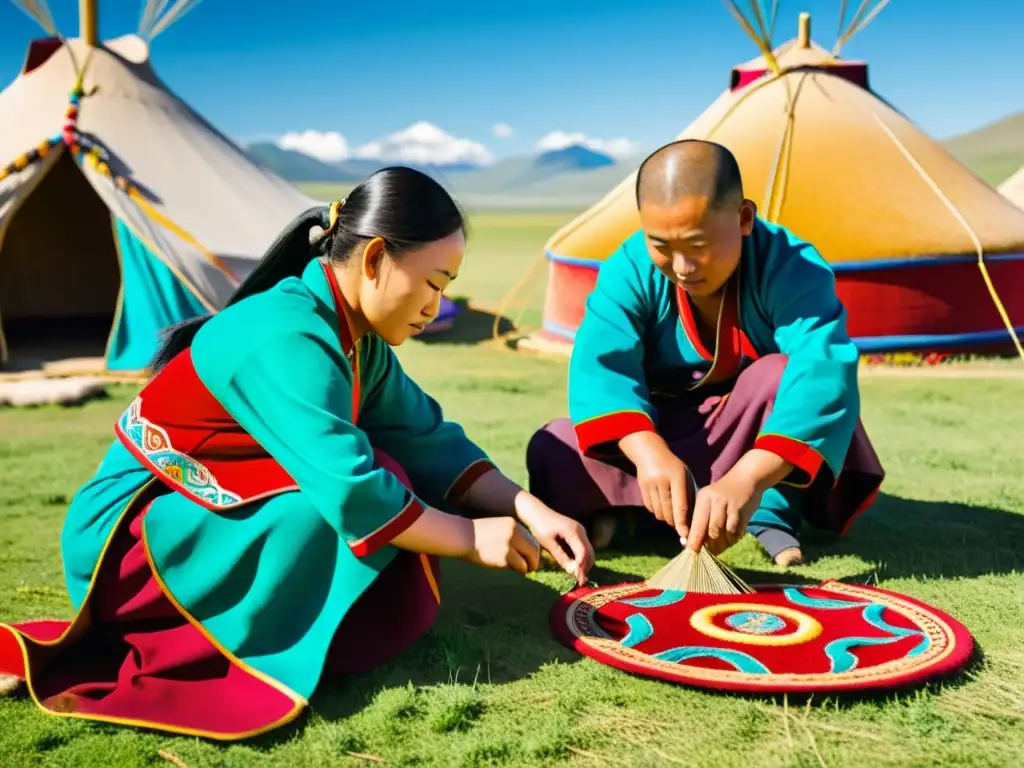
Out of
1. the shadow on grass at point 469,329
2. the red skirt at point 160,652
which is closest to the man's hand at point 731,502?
the red skirt at point 160,652

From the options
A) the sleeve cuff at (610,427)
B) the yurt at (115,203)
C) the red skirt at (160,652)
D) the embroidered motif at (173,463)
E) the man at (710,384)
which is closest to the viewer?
the red skirt at (160,652)

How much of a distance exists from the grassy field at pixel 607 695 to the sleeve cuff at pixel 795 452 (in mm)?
359

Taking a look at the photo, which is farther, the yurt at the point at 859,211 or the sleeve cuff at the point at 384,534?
the yurt at the point at 859,211

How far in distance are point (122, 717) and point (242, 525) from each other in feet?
1.31

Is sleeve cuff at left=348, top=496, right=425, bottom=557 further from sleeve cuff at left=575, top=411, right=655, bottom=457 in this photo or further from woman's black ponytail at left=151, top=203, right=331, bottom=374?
sleeve cuff at left=575, top=411, right=655, bottom=457

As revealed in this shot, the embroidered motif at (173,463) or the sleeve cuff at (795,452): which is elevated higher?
the sleeve cuff at (795,452)

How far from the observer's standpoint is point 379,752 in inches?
76.8

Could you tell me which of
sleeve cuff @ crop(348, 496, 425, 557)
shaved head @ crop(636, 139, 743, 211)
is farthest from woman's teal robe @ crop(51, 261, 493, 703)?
shaved head @ crop(636, 139, 743, 211)

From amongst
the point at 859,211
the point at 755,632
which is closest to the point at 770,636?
the point at 755,632

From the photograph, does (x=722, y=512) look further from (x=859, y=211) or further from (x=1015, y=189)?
(x=1015, y=189)

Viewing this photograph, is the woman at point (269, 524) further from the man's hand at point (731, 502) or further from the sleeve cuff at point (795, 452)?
the sleeve cuff at point (795, 452)

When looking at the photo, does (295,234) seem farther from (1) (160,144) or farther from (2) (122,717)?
(1) (160,144)

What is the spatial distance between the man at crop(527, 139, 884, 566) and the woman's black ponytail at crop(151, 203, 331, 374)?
0.82m

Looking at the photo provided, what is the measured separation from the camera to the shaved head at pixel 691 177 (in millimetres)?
2705
